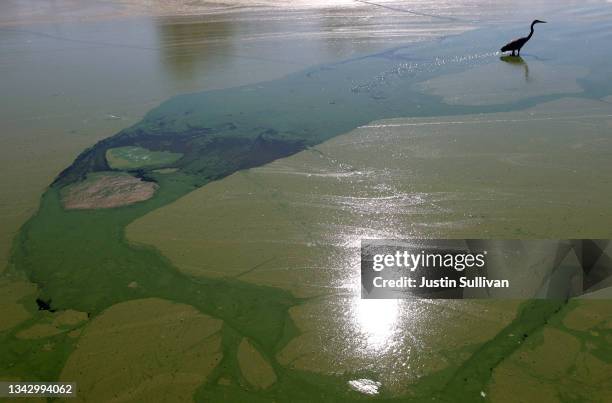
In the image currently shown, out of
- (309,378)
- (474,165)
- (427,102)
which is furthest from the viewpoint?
(427,102)

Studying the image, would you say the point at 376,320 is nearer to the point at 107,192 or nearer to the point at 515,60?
the point at 107,192

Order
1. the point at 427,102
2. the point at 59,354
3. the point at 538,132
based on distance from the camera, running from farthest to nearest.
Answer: the point at 427,102 → the point at 538,132 → the point at 59,354

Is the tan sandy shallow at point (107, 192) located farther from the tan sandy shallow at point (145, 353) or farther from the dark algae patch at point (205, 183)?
the tan sandy shallow at point (145, 353)

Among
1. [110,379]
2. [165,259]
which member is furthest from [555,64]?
[110,379]

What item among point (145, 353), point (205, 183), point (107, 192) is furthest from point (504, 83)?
point (145, 353)

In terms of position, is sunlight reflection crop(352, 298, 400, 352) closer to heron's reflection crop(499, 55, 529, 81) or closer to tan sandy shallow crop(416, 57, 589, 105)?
tan sandy shallow crop(416, 57, 589, 105)

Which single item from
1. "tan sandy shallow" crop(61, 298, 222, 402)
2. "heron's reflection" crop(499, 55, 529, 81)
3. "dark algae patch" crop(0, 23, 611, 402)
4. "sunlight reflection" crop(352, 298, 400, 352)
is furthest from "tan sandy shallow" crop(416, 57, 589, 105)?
"tan sandy shallow" crop(61, 298, 222, 402)

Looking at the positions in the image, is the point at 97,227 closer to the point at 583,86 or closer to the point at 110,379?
the point at 110,379

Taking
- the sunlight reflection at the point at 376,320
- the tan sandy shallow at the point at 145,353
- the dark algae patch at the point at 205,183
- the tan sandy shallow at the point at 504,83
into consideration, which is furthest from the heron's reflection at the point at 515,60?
the tan sandy shallow at the point at 145,353
